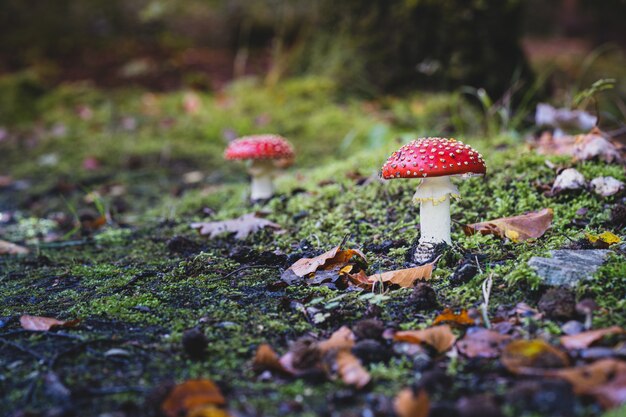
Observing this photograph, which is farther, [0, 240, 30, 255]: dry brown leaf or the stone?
[0, 240, 30, 255]: dry brown leaf

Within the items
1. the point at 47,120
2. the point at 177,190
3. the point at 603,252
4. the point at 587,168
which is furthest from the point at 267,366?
the point at 47,120

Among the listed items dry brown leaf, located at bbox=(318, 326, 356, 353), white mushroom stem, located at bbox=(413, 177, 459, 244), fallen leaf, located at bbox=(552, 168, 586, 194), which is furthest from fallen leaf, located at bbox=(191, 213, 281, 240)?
fallen leaf, located at bbox=(552, 168, 586, 194)

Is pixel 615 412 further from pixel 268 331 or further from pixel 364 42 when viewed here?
pixel 364 42

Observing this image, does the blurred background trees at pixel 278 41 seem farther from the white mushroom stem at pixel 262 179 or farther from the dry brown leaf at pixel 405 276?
the dry brown leaf at pixel 405 276

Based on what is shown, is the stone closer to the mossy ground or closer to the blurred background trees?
the mossy ground

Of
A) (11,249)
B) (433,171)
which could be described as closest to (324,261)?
(433,171)

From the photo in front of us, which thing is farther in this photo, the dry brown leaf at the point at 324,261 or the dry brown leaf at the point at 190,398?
the dry brown leaf at the point at 324,261

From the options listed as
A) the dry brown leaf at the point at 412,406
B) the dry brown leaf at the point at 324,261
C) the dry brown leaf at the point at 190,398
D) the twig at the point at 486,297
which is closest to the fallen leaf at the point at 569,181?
the twig at the point at 486,297
